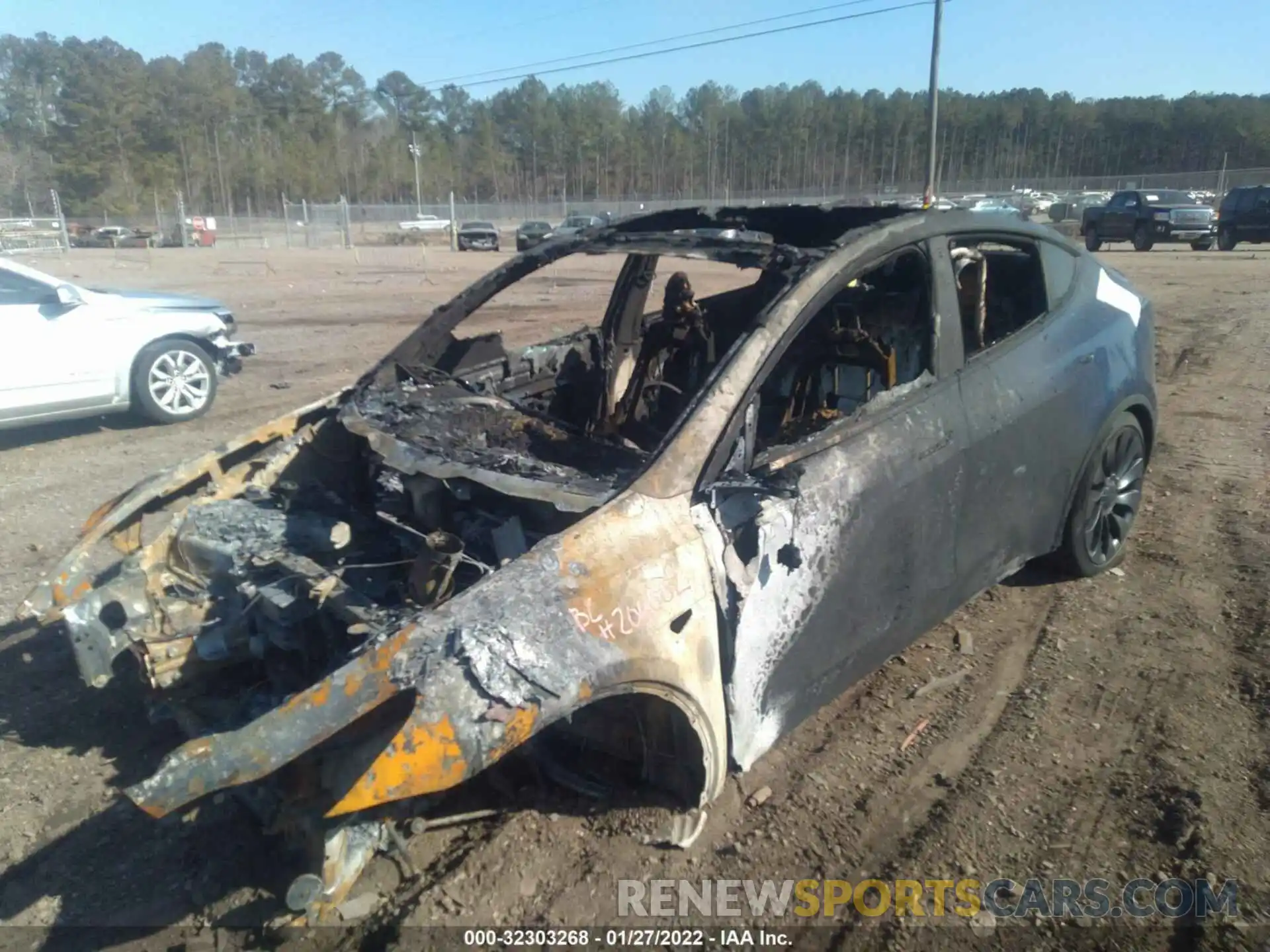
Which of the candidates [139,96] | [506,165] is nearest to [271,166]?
[139,96]

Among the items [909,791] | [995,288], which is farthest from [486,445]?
[995,288]

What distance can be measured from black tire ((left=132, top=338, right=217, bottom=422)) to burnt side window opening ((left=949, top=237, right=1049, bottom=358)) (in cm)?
660

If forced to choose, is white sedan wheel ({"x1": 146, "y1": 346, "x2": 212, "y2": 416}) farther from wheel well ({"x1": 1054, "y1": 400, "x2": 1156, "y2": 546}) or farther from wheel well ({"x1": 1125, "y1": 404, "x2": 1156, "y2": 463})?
wheel well ({"x1": 1125, "y1": 404, "x2": 1156, "y2": 463})

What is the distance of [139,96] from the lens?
68500 millimetres

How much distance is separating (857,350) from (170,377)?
21.2 feet

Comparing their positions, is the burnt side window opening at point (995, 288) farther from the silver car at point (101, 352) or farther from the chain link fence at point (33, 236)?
the chain link fence at point (33, 236)

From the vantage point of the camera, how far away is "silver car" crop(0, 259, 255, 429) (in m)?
7.04

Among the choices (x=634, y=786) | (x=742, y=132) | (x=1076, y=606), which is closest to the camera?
(x=634, y=786)

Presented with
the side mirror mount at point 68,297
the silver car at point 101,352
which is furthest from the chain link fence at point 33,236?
the side mirror mount at point 68,297

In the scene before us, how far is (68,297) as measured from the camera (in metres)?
7.27

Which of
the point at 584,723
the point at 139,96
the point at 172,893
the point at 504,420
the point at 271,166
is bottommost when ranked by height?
the point at 172,893

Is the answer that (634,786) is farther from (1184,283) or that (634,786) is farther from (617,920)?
(1184,283)

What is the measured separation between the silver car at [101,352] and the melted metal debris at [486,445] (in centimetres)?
476

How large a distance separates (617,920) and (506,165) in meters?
89.0
